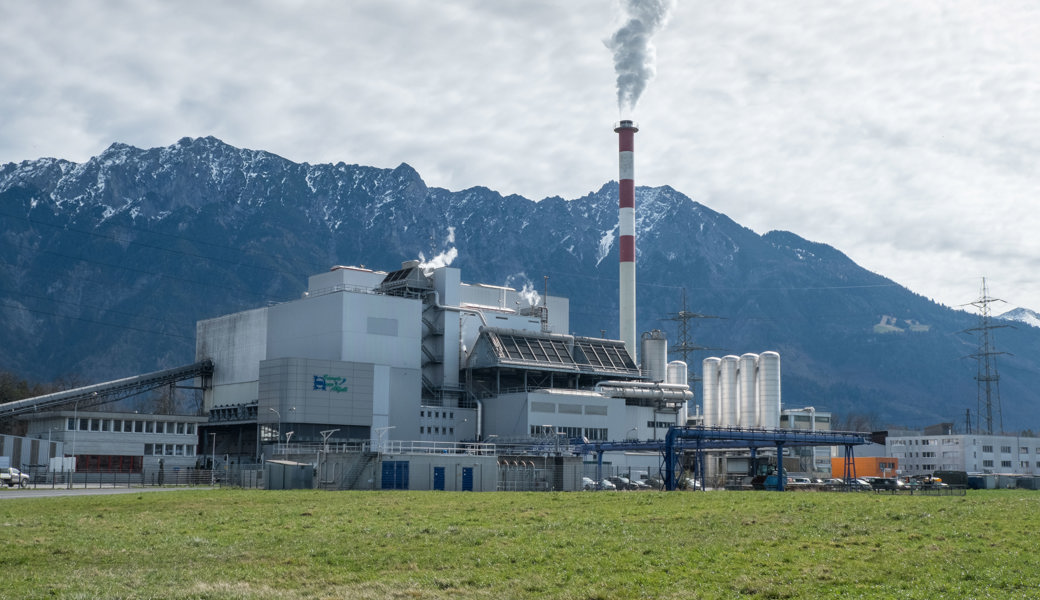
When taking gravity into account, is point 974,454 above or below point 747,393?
below

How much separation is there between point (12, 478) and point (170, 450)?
31063 millimetres

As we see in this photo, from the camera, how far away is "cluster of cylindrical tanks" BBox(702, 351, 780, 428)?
14675cm

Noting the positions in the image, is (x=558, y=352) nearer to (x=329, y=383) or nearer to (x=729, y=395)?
(x=729, y=395)

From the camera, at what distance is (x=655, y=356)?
150m

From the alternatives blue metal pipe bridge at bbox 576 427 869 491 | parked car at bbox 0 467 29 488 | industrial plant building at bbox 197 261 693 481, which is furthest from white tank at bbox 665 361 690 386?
parked car at bbox 0 467 29 488

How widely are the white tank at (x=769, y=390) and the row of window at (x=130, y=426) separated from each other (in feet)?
248

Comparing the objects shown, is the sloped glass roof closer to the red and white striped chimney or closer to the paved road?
the red and white striped chimney

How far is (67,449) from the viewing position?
107812 mm

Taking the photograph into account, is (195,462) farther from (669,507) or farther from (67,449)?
(669,507)

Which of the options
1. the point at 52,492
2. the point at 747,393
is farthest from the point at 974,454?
the point at 52,492

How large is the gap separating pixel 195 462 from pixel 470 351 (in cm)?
3681

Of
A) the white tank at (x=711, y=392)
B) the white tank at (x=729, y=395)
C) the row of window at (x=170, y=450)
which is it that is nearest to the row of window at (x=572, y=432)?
the white tank at (x=729, y=395)

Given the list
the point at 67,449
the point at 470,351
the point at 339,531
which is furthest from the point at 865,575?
the point at 470,351

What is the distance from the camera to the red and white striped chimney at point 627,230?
487ft
